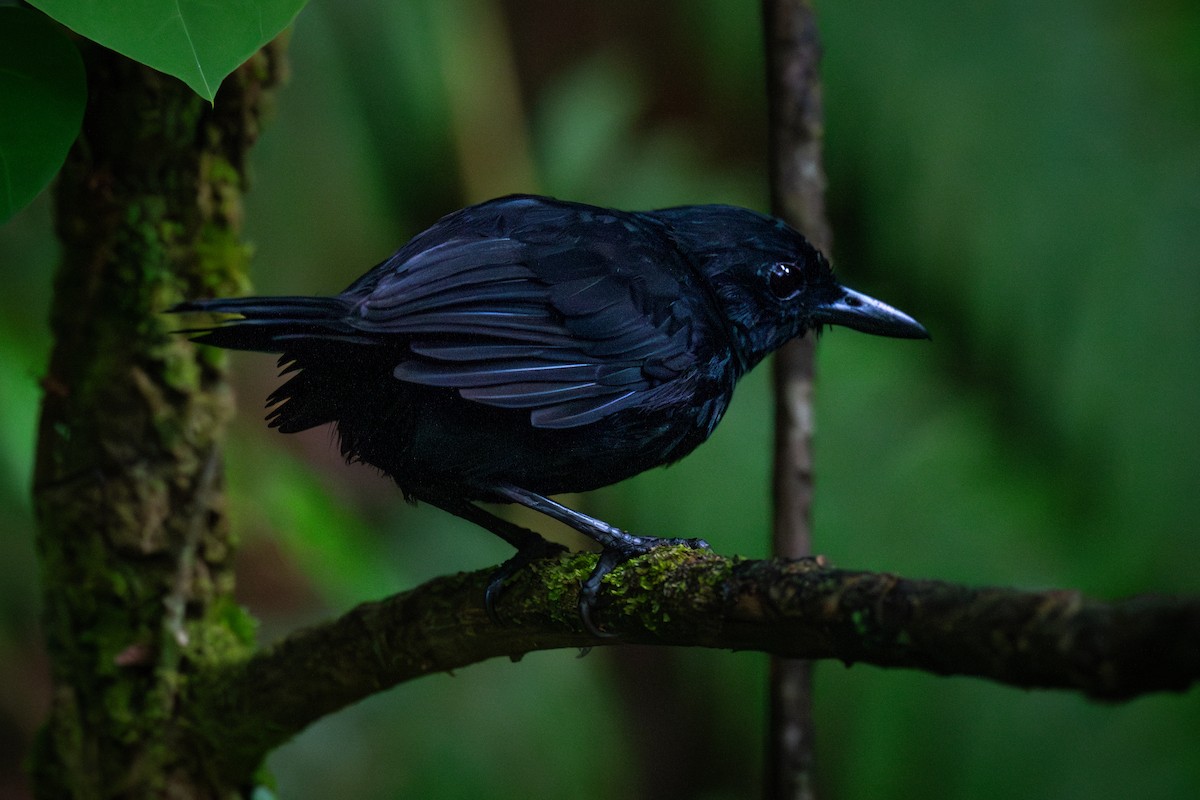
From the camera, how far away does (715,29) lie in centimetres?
361

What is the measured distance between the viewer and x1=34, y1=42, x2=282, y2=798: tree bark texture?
5.43 ft

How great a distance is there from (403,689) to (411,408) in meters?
1.99

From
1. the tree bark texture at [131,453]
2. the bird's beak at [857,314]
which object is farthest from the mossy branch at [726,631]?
the bird's beak at [857,314]

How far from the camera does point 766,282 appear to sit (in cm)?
140

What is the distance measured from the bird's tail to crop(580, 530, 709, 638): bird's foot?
36 centimetres

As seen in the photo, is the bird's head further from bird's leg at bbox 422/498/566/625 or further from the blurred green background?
the blurred green background

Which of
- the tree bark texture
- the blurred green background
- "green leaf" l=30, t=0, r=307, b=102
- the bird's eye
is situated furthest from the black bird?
the blurred green background

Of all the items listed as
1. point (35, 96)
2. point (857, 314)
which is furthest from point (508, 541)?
point (35, 96)

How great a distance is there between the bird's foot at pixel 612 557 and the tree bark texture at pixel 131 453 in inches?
31.4

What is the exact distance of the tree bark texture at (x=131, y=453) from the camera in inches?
65.1

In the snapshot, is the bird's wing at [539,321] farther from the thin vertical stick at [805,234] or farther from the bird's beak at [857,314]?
the thin vertical stick at [805,234]

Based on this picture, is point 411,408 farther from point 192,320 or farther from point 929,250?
point 929,250

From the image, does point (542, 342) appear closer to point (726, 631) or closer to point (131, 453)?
point (726, 631)

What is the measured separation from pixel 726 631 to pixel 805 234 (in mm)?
856
